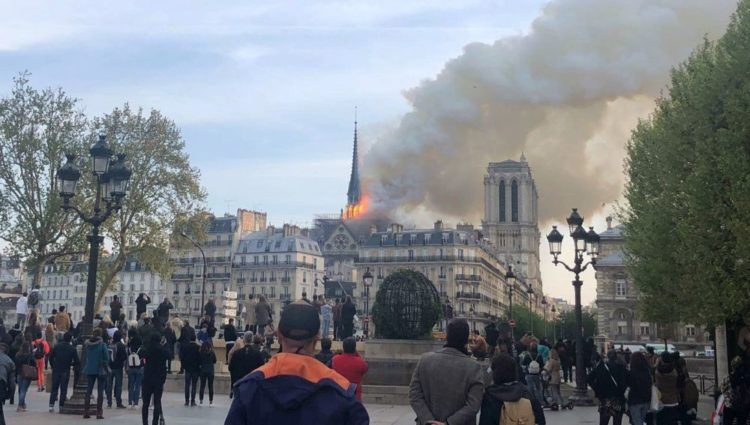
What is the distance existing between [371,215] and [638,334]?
156 ft

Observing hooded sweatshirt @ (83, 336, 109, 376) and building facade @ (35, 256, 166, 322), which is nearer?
hooded sweatshirt @ (83, 336, 109, 376)

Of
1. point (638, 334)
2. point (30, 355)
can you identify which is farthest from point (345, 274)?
point (30, 355)

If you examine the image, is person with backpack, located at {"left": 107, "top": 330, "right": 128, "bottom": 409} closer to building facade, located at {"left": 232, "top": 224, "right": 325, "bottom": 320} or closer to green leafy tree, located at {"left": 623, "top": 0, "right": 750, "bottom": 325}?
green leafy tree, located at {"left": 623, "top": 0, "right": 750, "bottom": 325}

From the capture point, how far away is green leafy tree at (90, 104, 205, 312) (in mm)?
41406

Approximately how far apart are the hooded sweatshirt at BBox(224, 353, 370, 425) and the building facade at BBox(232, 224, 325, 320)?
92.7 meters

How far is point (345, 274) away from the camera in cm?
12481

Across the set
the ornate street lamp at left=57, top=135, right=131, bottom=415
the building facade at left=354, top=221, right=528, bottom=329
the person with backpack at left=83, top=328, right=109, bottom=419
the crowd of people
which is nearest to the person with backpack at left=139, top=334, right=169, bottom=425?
the crowd of people

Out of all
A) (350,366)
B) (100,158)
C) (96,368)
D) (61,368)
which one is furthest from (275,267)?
(350,366)

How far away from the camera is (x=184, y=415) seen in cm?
1534

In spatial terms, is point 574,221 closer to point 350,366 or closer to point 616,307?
point 350,366

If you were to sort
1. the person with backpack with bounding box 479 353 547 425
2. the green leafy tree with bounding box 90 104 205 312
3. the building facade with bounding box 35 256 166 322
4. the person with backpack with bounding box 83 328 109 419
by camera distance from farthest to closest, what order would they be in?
the building facade with bounding box 35 256 166 322 → the green leafy tree with bounding box 90 104 205 312 → the person with backpack with bounding box 83 328 109 419 → the person with backpack with bounding box 479 353 547 425

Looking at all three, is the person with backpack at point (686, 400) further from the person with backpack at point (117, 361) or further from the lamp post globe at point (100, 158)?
the lamp post globe at point (100, 158)

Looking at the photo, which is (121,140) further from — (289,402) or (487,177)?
(487,177)

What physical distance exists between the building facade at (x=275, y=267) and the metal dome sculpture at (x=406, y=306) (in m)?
74.4
